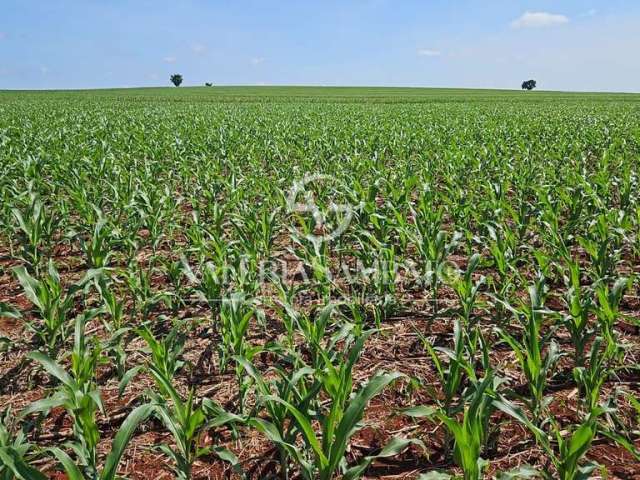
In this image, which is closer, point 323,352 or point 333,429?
point 333,429

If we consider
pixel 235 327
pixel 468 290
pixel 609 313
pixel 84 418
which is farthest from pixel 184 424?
pixel 609 313

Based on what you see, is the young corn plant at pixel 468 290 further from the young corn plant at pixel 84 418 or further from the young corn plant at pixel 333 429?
the young corn plant at pixel 84 418

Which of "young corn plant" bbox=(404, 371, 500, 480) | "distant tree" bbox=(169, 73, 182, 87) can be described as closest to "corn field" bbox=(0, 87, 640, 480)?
"young corn plant" bbox=(404, 371, 500, 480)

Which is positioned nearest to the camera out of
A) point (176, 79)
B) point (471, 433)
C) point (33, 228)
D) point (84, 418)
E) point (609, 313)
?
point (471, 433)

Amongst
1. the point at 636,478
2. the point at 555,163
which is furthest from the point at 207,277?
the point at 555,163

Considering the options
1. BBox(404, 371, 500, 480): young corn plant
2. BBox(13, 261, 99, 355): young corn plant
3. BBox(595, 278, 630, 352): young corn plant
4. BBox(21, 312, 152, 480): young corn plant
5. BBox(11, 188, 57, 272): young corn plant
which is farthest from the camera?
BBox(11, 188, 57, 272): young corn plant

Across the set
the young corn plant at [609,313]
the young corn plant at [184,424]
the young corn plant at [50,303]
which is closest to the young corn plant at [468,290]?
the young corn plant at [609,313]

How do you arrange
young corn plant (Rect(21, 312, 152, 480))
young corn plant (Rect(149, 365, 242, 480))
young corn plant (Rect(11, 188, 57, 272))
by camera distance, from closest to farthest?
young corn plant (Rect(21, 312, 152, 480)) → young corn plant (Rect(149, 365, 242, 480)) → young corn plant (Rect(11, 188, 57, 272))

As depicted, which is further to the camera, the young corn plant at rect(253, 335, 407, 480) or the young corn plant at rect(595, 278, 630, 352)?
the young corn plant at rect(595, 278, 630, 352)

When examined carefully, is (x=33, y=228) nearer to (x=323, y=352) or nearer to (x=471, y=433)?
(x=323, y=352)

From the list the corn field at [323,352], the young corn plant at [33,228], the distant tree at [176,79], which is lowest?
the corn field at [323,352]

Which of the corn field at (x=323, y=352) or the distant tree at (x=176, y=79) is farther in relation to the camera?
the distant tree at (x=176, y=79)

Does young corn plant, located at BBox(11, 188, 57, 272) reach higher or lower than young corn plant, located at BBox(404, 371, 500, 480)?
higher

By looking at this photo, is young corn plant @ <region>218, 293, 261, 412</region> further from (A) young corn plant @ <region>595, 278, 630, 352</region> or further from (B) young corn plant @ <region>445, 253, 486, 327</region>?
(A) young corn plant @ <region>595, 278, 630, 352</region>
